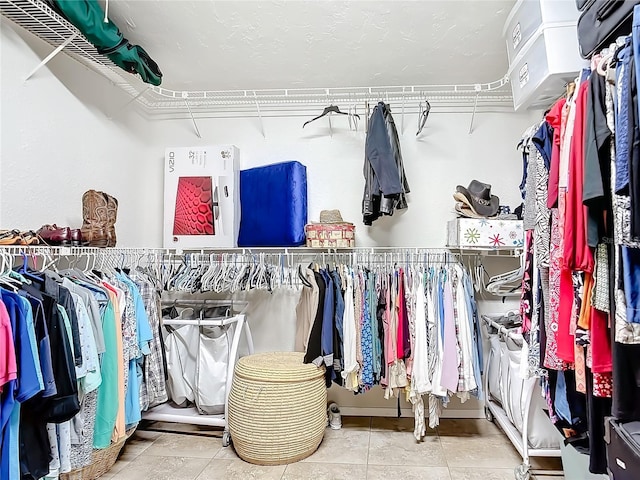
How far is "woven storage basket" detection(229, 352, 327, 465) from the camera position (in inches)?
94.8

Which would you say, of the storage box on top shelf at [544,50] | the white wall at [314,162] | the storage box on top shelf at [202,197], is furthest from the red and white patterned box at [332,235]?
the storage box on top shelf at [544,50]

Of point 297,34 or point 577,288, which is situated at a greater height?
point 297,34

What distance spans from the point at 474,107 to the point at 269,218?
1.71 m

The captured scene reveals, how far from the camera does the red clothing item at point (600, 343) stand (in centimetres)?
122

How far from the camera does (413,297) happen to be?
8.66ft

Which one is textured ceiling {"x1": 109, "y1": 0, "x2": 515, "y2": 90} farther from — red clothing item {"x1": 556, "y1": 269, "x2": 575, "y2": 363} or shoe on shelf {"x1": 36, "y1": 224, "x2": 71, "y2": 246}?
red clothing item {"x1": 556, "y1": 269, "x2": 575, "y2": 363}

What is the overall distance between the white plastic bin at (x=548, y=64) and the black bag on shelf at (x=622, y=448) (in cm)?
126

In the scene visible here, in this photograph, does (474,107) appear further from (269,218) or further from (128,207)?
(128,207)

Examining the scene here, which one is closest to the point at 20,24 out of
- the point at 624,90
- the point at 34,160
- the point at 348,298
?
the point at 34,160

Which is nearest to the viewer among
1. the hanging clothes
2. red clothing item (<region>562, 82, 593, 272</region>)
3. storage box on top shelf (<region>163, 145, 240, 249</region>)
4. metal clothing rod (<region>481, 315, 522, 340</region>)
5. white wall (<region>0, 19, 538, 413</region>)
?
red clothing item (<region>562, 82, 593, 272</region>)

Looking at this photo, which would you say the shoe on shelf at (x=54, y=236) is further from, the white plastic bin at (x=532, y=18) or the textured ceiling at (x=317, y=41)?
the white plastic bin at (x=532, y=18)

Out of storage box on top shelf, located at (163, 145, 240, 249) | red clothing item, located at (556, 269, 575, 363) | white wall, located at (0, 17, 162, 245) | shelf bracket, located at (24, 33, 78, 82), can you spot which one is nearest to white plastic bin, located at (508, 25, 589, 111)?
red clothing item, located at (556, 269, 575, 363)

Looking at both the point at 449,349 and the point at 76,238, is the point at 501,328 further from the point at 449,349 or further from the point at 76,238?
the point at 76,238

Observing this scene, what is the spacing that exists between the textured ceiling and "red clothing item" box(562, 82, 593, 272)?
120 centimetres
